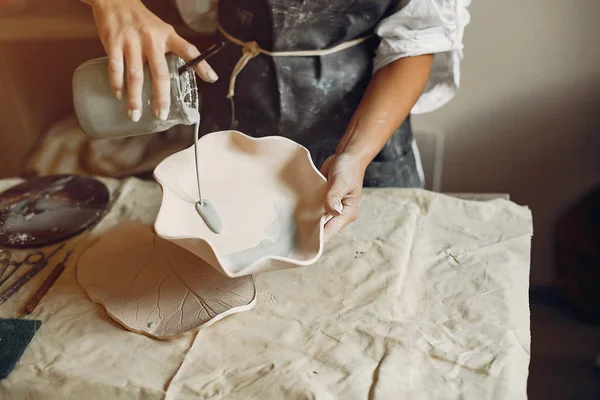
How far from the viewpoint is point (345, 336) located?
0.73m

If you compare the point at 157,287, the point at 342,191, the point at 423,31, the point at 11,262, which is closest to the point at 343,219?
the point at 342,191

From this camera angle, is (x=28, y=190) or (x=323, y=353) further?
(x=28, y=190)

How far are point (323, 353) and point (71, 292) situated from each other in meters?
0.39

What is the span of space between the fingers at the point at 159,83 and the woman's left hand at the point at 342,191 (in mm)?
255

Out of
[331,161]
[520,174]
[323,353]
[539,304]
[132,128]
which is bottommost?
[539,304]

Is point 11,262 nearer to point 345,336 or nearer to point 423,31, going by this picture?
point 345,336

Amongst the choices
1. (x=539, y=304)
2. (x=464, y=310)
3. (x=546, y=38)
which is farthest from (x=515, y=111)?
(x=464, y=310)

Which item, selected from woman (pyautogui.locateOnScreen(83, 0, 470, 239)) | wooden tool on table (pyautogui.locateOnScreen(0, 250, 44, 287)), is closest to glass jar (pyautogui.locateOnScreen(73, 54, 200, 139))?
woman (pyautogui.locateOnScreen(83, 0, 470, 239))

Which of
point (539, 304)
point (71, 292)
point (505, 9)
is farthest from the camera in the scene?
point (539, 304)

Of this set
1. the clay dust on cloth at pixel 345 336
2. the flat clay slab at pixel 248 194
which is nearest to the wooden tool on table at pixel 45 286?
the clay dust on cloth at pixel 345 336

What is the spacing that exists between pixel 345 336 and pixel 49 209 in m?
0.62

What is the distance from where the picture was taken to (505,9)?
4.26 feet

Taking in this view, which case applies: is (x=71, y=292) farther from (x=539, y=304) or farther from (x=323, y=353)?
(x=539, y=304)

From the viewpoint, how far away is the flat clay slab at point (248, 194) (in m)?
0.84
